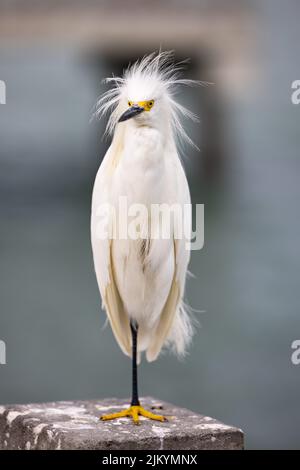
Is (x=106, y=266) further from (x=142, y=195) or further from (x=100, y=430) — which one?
(x=100, y=430)

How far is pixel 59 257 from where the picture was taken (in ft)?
24.6

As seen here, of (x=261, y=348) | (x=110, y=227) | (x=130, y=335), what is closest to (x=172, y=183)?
(x=110, y=227)

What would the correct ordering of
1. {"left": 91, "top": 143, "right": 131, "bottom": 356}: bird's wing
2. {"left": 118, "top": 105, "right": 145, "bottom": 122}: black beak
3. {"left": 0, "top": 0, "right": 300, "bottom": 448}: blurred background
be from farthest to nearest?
{"left": 0, "top": 0, "right": 300, "bottom": 448}: blurred background, {"left": 91, "top": 143, "right": 131, "bottom": 356}: bird's wing, {"left": 118, "top": 105, "right": 145, "bottom": 122}: black beak

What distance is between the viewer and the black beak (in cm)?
216

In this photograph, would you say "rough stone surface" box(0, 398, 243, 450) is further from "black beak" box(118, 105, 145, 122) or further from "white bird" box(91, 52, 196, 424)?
"black beak" box(118, 105, 145, 122)

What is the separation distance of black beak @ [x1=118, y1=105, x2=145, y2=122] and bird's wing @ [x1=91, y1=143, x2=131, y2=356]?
177 mm

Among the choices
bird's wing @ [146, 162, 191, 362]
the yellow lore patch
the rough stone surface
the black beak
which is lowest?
the rough stone surface

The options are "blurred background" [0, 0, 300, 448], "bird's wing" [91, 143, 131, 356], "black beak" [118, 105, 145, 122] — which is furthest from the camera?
"blurred background" [0, 0, 300, 448]

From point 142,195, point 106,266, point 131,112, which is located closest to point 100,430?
point 106,266

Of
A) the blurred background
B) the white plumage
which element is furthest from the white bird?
the blurred background

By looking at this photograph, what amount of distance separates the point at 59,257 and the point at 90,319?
7.15 feet

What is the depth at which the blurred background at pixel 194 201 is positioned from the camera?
4.41 metres

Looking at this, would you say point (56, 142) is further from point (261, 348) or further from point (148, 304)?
point (148, 304)

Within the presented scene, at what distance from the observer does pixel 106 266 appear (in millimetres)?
Answer: 2398
